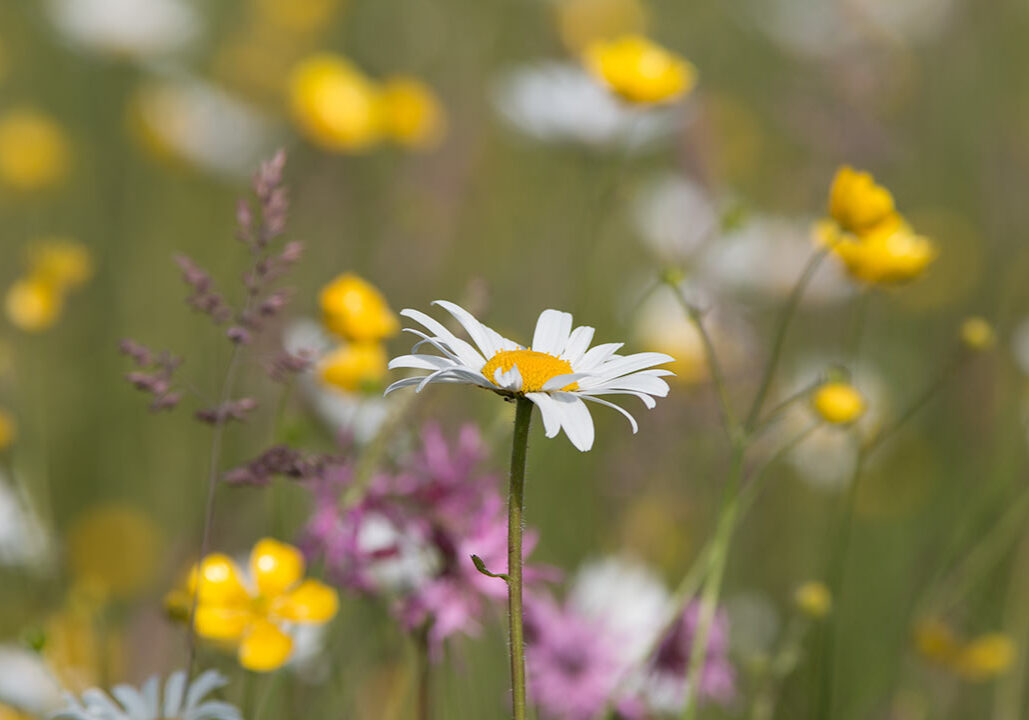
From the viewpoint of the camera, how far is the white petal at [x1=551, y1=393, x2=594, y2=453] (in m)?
0.69

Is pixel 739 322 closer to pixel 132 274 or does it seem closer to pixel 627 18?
pixel 132 274

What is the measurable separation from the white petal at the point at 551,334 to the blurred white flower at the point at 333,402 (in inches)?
14.7

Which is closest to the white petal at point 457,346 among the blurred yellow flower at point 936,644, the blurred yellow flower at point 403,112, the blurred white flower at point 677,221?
the blurred yellow flower at point 936,644

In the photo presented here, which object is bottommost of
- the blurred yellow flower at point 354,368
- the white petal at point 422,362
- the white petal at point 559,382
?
the white petal at point 559,382

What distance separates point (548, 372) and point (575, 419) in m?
0.04

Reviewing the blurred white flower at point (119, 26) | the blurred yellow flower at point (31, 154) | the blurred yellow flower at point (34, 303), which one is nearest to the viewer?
the blurred yellow flower at point (34, 303)

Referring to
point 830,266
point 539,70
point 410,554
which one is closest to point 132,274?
point 539,70

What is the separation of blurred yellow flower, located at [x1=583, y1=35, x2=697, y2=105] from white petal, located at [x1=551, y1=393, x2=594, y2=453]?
35.1 inches

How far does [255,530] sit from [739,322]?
0.90 meters

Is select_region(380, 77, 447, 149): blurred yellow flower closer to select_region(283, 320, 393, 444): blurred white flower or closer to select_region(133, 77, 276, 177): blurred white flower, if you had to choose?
select_region(283, 320, 393, 444): blurred white flower

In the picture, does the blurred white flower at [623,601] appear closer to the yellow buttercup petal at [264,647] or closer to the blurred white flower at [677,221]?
the yellow buttercup petal at [264,647]

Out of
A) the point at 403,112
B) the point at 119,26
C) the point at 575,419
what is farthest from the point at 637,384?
the point at 119,26

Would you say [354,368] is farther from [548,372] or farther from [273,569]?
[548,372]

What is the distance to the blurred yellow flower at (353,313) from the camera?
3.51 ft
